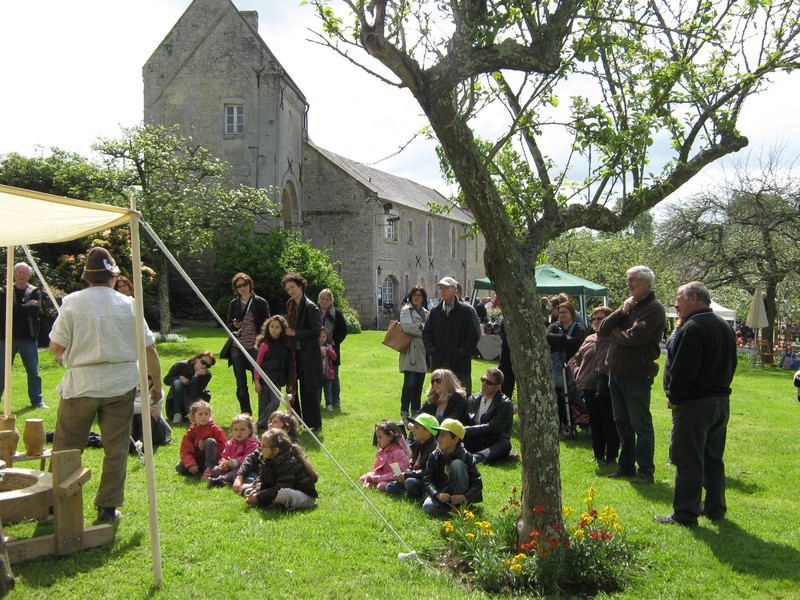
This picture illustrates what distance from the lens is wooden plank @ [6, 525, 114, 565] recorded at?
4.51 m

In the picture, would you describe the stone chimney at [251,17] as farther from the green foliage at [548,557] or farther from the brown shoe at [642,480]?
the green foliage at [548,557]

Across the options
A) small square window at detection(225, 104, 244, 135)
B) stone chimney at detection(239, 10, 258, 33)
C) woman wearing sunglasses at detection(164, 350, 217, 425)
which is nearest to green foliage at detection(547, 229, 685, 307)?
small square window at detection(225, 104, 244, 135)

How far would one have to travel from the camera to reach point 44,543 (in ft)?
15.1

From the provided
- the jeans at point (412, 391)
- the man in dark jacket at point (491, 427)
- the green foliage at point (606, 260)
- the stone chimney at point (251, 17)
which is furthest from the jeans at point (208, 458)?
the green foliage at point (606, 260)

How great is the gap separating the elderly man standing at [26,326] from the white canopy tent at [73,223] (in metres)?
4.46

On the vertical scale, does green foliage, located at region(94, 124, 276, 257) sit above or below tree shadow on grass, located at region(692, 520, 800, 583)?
above

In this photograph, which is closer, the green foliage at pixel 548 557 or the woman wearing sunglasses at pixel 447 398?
the green foliage at pixel 548 557

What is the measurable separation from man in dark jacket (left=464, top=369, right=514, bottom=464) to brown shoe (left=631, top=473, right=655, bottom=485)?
134 centimetres

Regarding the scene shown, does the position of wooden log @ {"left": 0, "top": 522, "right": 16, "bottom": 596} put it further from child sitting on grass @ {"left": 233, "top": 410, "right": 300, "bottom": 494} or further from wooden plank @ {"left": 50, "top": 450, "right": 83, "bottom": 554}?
child sitting on grass @ {"left": 233, "top": 410, "right": 300, "bottom": 494}

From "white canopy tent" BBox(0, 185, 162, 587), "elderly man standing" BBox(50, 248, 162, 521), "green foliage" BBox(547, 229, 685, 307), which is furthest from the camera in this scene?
"green foliage" BBox(547, 229, 685, 307)

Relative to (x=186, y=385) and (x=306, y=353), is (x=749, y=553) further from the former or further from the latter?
(x=186, y=385)

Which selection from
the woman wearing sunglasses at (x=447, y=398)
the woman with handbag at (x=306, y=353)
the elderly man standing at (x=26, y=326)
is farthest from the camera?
the elderly man standing at (x=26, y=326)

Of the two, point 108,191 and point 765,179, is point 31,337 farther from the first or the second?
point 765,179

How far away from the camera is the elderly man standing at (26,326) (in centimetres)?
941
